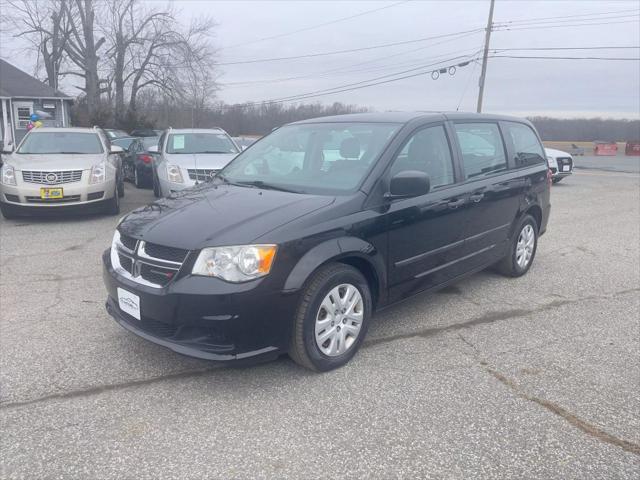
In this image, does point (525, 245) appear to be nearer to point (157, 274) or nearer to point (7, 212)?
point (157, 274)

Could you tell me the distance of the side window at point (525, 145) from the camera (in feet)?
18.7

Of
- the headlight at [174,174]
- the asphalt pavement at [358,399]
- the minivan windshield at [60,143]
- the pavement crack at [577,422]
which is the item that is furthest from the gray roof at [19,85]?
the pavement crack at [577,422]

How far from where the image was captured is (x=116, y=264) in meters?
3.79

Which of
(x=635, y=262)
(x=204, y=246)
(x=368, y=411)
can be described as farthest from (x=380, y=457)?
(x=635, y=262)

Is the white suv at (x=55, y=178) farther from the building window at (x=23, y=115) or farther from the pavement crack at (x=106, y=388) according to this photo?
the building window at (x=23, y=115)

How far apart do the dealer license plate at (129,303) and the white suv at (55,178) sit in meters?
5.83

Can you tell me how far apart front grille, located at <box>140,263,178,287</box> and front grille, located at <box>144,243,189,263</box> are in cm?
7

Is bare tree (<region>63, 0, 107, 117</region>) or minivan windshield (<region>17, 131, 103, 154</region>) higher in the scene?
bare tree (<region>63, 0, 107, 117</region>)

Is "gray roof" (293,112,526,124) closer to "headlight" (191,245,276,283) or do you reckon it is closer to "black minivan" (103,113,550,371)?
"black minivan" (103,113,550,371)

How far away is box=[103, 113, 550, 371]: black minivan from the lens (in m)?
3.20

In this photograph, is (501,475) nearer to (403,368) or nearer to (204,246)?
(403,368)

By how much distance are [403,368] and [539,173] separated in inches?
131

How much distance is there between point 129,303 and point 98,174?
6.19 meters

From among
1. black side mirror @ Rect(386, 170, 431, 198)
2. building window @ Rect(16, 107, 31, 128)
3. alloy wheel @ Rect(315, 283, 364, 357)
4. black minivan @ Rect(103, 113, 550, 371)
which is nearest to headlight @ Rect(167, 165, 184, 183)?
black minivan @ Rect(103, 113, 550, 371)
